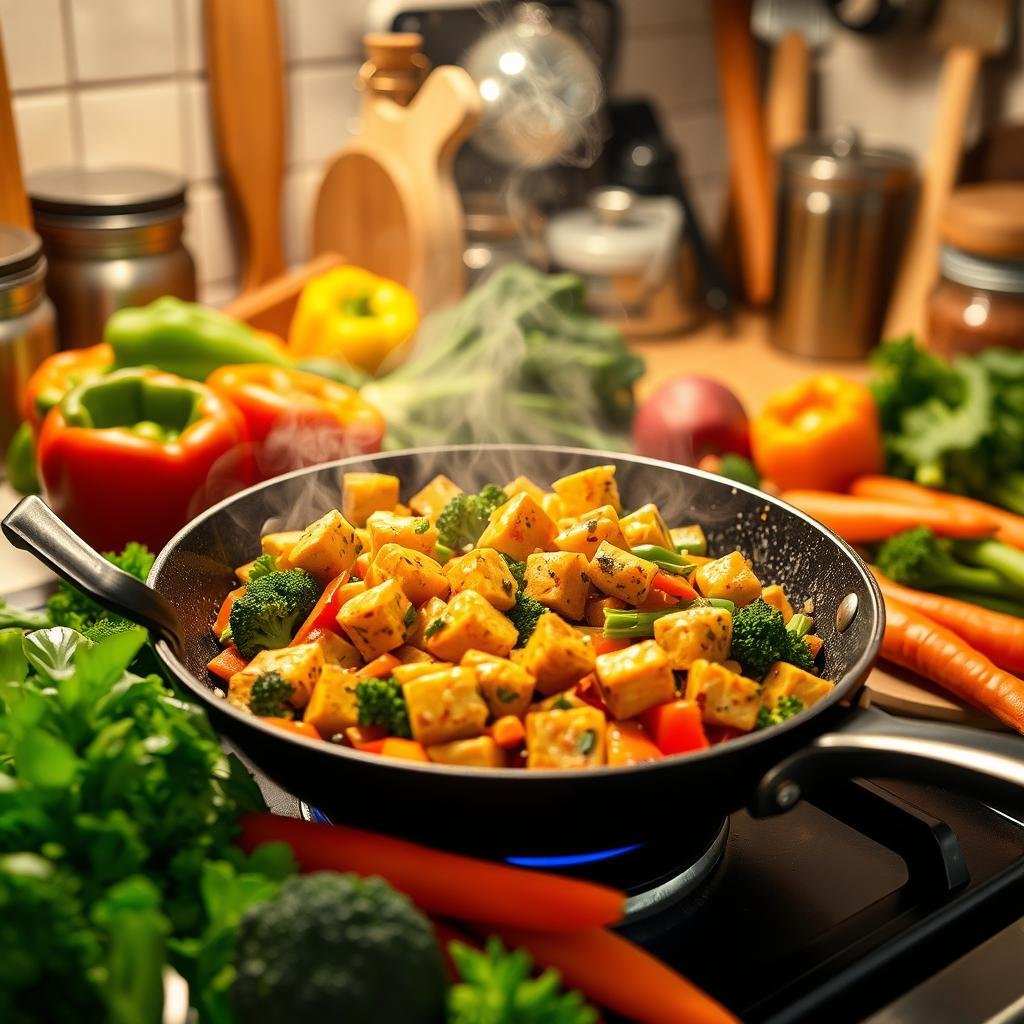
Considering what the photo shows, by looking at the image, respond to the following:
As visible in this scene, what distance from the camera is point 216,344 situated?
62.2 inches

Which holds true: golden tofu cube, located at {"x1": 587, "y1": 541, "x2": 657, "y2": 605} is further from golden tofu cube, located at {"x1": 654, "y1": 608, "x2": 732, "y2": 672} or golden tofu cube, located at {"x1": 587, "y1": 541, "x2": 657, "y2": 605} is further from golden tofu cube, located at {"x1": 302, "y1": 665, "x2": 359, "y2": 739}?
golden tofu cube, located at {"x1": 302, "y1": 665, "x2": 359, "y2": 739}

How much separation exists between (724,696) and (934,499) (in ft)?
2.64

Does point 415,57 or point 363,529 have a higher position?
point 415,57

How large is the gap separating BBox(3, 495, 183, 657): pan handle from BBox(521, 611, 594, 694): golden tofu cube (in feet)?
0.81

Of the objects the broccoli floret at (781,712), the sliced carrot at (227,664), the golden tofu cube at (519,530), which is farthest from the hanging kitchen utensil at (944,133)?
the sliced carrot at (227,664)

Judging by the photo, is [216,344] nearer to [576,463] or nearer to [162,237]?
[162,237]

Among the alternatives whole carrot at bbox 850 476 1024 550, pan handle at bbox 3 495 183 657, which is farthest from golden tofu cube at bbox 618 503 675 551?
whole carrot at bbox 850 476 1024 550

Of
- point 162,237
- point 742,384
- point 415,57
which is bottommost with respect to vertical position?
point 742,384

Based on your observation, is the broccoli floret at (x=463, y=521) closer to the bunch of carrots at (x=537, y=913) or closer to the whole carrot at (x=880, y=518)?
the bunch of carrots at (x=537, y=913)

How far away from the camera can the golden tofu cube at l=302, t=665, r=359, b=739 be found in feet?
2.76

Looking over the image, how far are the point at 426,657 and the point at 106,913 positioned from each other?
313 millimetres

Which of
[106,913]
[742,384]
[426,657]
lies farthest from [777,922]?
[742,384]

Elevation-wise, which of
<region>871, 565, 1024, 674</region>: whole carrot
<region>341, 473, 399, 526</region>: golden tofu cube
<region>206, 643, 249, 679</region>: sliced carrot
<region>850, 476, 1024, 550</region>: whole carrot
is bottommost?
<region>871, 565, 1024, 674</region>: whole carrot

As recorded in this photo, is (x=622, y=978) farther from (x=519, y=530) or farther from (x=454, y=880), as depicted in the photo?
(x=519, y=530)
